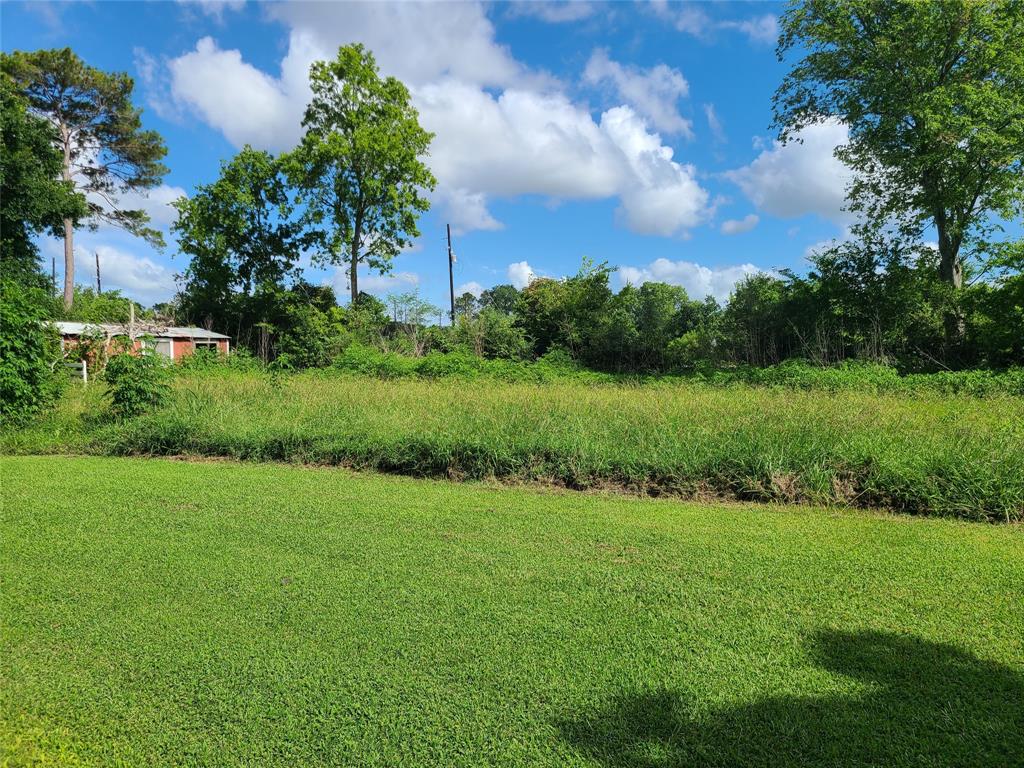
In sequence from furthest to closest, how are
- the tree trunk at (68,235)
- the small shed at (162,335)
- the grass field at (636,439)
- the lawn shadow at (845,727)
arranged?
the tree trunk at (68,235), the small shed at (162,335), the grass field at (636,439), the lawn shadow at (845,727)

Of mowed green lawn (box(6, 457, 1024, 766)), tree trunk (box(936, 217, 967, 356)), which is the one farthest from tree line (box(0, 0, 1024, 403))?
mowed green lawn (box(6, 457, 1024, 766))

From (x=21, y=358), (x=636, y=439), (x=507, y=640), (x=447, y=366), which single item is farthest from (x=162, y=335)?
(x=507, y=640)

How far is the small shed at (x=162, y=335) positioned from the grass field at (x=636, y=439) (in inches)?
296

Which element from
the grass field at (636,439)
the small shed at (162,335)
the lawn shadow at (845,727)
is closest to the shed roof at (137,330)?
the small shed at (162,335)

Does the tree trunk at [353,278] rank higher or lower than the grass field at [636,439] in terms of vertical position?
higher

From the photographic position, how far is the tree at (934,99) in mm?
15484

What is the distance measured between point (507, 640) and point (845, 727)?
58.8 inches

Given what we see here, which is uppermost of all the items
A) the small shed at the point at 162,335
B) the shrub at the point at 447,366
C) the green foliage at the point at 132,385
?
the small shed at the point at 162,335

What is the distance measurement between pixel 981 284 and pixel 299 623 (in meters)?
20.3

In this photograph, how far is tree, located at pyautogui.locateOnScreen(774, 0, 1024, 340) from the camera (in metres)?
15.5

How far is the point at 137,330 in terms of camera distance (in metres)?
20.1

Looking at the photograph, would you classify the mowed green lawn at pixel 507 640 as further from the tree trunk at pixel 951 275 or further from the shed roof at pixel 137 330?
the tree trunk at pixel 951 275

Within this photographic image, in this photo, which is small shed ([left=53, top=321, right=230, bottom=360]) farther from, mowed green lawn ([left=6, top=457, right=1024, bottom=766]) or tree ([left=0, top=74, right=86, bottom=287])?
mowed green lawn ([left=6, top=457, right=1024, bottom=766])

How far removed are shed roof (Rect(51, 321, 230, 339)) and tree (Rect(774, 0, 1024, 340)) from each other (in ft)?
73.3
